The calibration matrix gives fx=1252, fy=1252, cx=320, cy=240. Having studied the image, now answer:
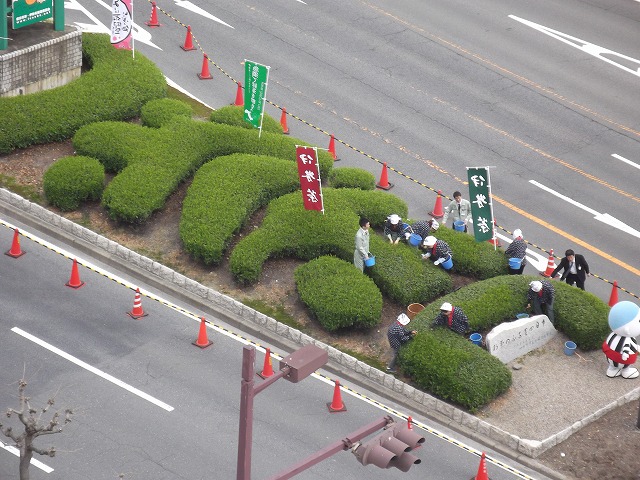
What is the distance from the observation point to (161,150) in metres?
31.5

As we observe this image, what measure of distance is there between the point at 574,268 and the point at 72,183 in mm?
12135

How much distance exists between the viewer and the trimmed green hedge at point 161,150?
99.6 feet

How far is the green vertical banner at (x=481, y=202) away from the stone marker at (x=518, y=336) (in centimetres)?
261

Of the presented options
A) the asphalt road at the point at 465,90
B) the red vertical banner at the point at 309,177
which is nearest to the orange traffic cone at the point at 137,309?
the red vertical banner at the point at 309,177

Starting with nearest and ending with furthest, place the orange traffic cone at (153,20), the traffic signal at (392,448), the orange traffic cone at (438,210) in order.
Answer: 1. the traffic signal at (392,448)
2. the orange traffic cone at (438,210)
3. the orange traffic cone at (153,20)

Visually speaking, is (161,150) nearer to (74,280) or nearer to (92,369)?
(74,280)

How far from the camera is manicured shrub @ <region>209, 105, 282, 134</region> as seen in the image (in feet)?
109

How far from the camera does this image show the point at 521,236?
29.3 meters

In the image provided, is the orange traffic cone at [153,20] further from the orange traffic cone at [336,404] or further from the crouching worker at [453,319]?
the orange traffic cone at [336,404]

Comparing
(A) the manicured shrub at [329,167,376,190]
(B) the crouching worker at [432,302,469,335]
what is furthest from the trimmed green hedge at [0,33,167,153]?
(B) the crouching worker at [432,302,469,335]

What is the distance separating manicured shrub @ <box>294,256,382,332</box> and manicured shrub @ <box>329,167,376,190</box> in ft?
12.7

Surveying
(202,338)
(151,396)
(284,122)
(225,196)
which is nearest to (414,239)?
(225,196)

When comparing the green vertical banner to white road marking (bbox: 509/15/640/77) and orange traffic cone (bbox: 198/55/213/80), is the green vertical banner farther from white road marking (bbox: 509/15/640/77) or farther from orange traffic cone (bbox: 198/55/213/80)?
white road marking (bbox: 509/15/640/77)

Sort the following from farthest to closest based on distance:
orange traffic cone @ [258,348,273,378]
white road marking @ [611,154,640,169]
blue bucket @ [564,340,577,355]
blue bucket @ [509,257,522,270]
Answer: white road marking @ [611,154,640,169] < blue bucket @ [509,257,522,270] < blue bucket @ [564,340,577,355] < orange traffic cone @ [258,348,273,378]
